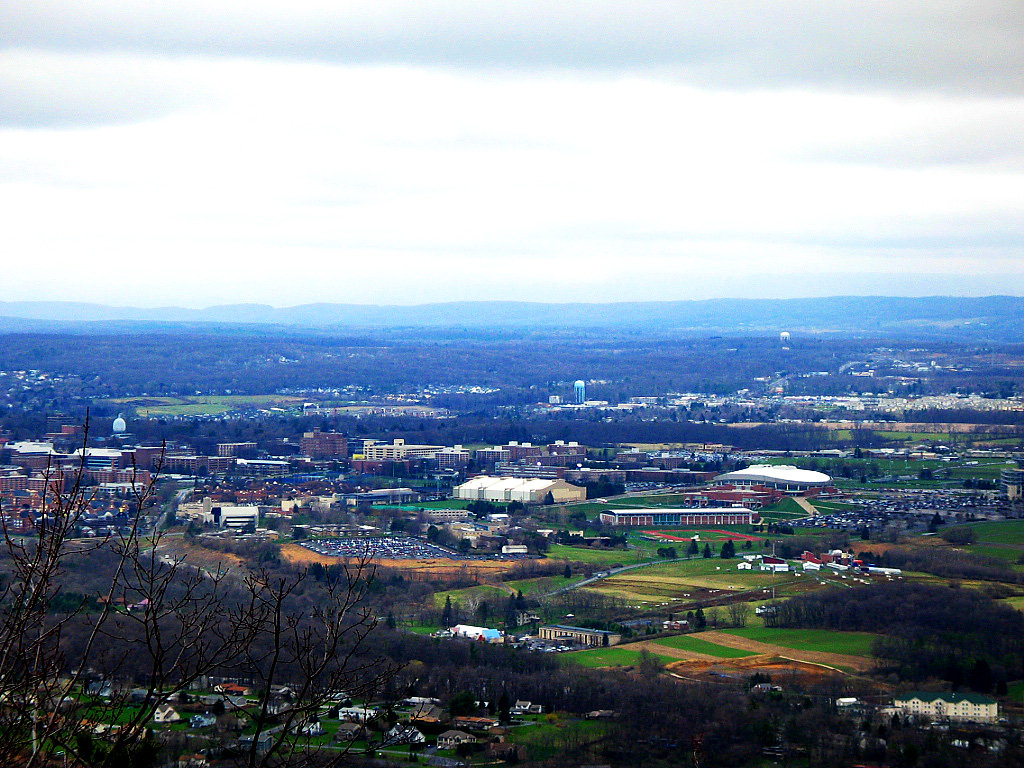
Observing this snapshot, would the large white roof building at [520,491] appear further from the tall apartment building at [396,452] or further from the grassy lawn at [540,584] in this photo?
the grassy lawn at [540,584]

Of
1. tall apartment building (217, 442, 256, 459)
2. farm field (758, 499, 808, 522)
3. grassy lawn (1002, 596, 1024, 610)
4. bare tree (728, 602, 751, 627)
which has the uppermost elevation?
grassy lawn (1002, 596, 1024, 610)

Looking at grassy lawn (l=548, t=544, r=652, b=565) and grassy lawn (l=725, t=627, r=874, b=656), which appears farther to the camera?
grassy lawn (l=548, t=544, r=652, b=565)

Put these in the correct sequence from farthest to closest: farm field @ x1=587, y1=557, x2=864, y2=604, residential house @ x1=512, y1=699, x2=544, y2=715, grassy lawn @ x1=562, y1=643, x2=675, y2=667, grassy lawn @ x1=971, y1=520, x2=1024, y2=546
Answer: grassy lawn @ x1=971, y1=520, x2=1024, y2=546 → farm field @ x1=587, y1=557, x2=864, y2=604 → grassy lawn @ x1=562, y1=643, x2=675, y2=667 → residential house @ x1=512, y1=699, x2=544, y2=715

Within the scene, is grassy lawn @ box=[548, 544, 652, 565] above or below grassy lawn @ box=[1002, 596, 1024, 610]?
below

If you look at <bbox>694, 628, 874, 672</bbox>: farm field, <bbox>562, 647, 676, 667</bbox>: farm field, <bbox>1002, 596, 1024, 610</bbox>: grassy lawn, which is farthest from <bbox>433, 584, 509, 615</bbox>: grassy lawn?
<bbox>1002, 596, 1024, 610</bbox>: grassy lawn

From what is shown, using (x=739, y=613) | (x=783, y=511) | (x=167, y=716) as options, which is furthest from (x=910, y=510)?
(x=167, y=716)

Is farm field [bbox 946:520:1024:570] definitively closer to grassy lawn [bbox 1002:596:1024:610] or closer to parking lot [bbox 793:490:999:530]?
parking lot [bbox 793:490:999:530]

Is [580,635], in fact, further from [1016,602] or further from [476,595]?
[1016,602]
